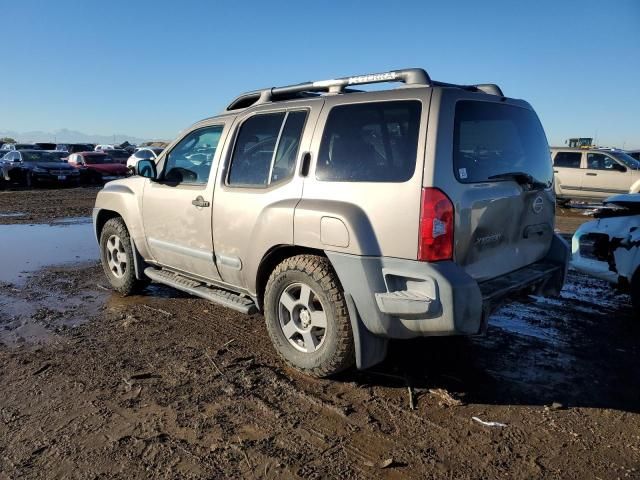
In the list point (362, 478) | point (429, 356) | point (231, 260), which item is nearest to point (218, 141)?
point (231, 260)

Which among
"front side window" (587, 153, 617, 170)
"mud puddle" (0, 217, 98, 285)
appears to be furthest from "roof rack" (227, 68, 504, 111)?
"front side window" (587, 153, 617, 170)

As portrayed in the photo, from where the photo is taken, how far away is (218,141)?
4672 mm

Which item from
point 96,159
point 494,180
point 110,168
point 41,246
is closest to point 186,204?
point 494,180

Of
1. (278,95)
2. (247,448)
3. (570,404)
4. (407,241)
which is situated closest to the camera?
(247,448)

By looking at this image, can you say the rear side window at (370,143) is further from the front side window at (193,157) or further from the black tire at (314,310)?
the front side window at (193,157)

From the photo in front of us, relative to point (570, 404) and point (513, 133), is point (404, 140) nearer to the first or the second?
point (513, 133)

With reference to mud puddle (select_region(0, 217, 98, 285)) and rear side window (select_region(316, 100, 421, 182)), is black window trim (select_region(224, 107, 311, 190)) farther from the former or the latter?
mud puddle (select_region(0, 217, 98, 285))

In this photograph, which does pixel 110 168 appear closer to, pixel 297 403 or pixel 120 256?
pixel 120 256

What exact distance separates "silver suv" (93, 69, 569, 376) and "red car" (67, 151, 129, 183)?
78.9 ft

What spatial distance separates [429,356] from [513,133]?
1.86 meters

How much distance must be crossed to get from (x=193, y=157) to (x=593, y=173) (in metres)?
14.0

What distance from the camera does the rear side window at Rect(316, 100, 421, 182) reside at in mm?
3281

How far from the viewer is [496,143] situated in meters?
Answer: 3.74

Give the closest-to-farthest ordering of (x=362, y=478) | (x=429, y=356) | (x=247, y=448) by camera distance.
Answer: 1. (x=362, y=478)
2. (x=247, y=448)
3. (x=429, y=356)
